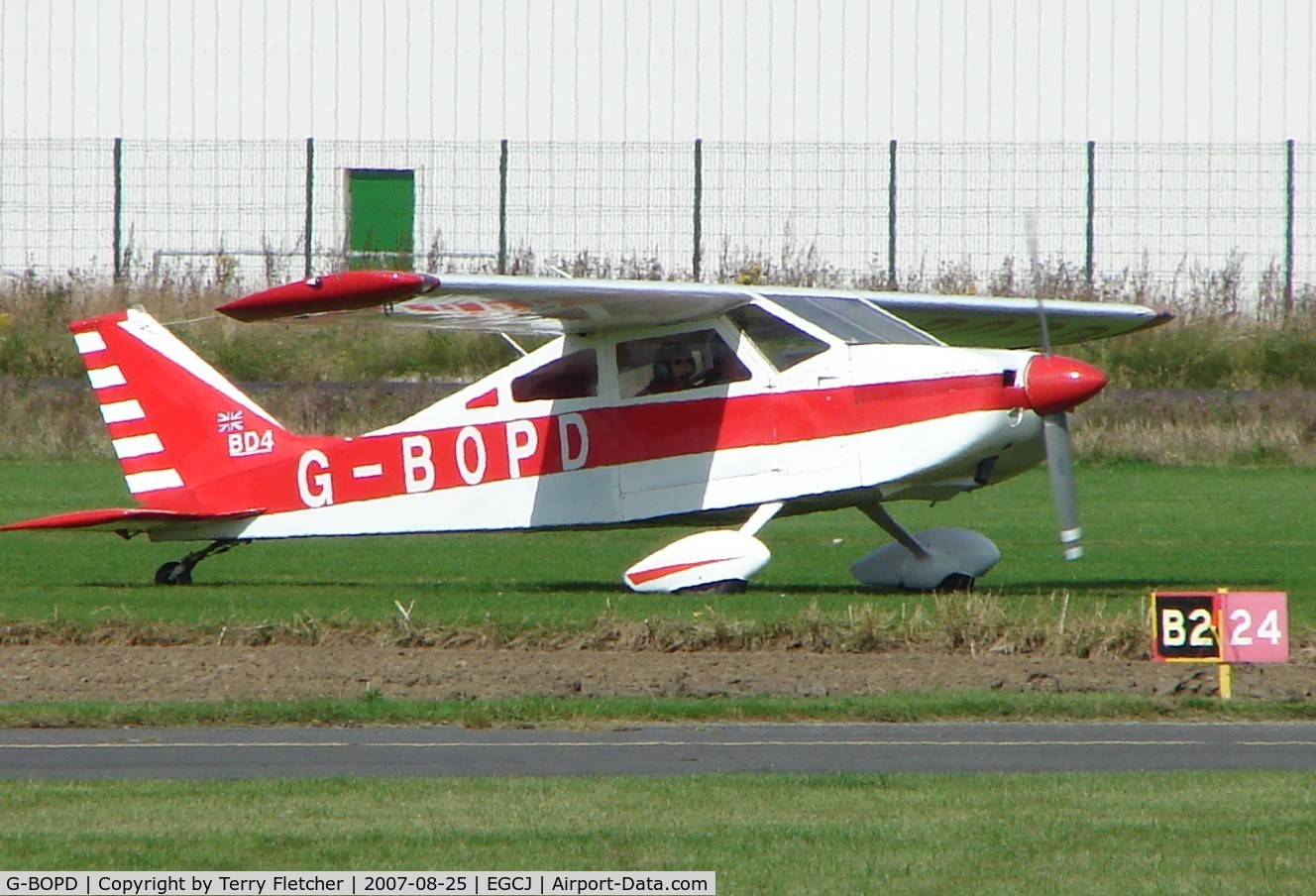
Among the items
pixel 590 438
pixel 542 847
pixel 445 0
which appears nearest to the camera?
pixel 542 847

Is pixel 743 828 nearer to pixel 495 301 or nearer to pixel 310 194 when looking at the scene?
pixel 495 301

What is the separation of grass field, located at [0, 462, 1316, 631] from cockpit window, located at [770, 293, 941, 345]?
2.11 metres

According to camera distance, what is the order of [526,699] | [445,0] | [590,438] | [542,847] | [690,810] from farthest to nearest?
[445,0], [590,438], [526,699], [690,810], [542,847]

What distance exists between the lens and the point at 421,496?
1805 cm

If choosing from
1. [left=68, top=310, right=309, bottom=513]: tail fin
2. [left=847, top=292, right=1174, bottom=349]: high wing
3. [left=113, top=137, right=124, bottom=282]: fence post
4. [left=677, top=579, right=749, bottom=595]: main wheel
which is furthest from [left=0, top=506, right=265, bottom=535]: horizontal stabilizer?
[left=113, top=137, right=124, bottom=282]: fence post

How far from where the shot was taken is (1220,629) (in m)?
11.3

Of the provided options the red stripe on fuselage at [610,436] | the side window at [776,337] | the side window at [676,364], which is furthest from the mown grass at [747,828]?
the side window at [676,364]

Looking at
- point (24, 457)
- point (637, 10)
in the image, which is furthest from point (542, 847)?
point (637, 10)

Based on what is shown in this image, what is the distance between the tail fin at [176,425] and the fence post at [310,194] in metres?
16.9

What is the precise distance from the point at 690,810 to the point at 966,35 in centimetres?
2818

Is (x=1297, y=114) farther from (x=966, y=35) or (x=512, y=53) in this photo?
(x=512, y=53)

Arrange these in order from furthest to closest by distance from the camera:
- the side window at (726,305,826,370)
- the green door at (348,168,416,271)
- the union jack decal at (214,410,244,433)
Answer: the green door at (348,168,416,271), the union jack decal at (214,410,244,433), the side window at (726,305,826,370)

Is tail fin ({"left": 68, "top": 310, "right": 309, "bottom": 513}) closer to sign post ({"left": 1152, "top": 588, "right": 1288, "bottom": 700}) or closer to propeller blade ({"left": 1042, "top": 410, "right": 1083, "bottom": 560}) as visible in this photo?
propeller blade ({"left": 1042, "top": 410, "right": 1083, "bottom": 560})

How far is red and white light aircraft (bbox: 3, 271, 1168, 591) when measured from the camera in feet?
52.1
